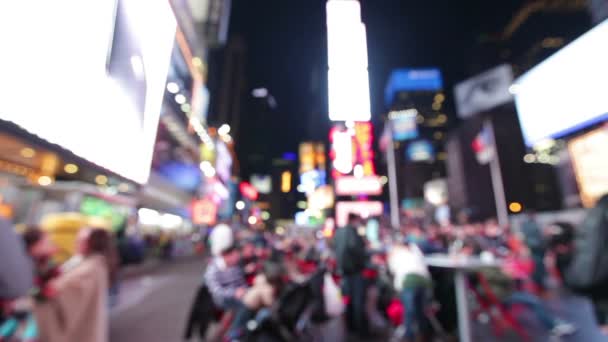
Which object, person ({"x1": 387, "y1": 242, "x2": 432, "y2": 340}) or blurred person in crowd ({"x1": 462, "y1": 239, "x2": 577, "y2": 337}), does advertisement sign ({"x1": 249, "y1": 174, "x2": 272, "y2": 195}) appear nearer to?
blurred person in crowd ({"x1": 462, "y1": 239, "x2": 577, "y2": 337})

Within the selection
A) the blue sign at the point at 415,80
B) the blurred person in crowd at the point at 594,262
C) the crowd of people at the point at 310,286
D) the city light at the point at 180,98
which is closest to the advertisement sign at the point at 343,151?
the crowd of people at the point at 310,286

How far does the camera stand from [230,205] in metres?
41.1

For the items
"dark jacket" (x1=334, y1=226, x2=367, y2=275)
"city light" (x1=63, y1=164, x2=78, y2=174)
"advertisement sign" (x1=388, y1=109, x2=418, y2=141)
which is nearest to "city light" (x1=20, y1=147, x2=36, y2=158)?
"city light" (x1=63, y1=164, x2=78, y2=174)

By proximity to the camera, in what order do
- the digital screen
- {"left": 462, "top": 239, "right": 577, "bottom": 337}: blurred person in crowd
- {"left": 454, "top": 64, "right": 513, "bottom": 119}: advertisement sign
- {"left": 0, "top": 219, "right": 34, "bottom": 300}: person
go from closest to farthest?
the digital screen < {"left": 0, "top": 219, "right": 34, "bottom": 300}: person < {"left": 462, "top": 239, "right": 577, "bottom": 337}: blurred person in crowd < {"left": 454, "top": 64, "right": 513, "bottom": 119}: advertisement sign

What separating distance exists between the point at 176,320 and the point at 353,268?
332 cm

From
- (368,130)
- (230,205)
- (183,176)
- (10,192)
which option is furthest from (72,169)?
(230,205)

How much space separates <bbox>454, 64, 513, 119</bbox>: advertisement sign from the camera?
25.2 m

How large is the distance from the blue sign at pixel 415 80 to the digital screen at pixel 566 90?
41561 mm

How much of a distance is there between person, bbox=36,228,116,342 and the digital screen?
3.96 m

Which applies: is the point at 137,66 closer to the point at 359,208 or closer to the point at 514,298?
the point at 514,298

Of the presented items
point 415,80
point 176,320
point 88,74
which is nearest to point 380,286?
point 176,320

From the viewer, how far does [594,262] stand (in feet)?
5.10

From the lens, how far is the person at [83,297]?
202cm

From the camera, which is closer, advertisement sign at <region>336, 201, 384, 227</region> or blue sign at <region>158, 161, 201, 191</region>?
advertisement sign at <region>336, 201, 384, 227</region>
